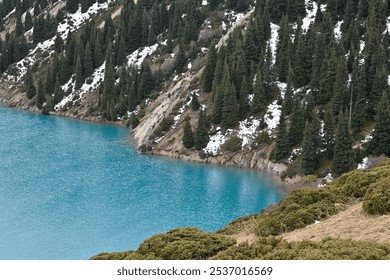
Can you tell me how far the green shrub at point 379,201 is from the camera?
91.2ft

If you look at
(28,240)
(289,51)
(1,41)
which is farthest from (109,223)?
(1,41)

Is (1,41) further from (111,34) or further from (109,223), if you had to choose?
(109,223)

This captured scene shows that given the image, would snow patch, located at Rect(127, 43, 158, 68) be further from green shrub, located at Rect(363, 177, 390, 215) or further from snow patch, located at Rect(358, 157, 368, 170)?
green shrub, located at Rect(363, 177, 390, 215)

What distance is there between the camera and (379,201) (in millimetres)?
27891

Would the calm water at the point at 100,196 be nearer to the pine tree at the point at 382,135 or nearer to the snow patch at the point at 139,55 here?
the pine tree at the point at 382,135

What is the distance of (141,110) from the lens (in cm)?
13325

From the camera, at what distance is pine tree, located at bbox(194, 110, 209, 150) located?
338 feet

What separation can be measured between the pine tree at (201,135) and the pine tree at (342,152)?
27250 mm

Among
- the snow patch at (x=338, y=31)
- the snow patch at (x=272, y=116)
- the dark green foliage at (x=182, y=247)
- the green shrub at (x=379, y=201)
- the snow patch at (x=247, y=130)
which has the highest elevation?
the snow patch at (x=338, y=31)

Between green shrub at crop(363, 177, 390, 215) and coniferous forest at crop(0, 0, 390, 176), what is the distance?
53.4m

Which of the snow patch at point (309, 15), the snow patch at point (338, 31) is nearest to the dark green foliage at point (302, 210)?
the snow patch at point (338, 31)

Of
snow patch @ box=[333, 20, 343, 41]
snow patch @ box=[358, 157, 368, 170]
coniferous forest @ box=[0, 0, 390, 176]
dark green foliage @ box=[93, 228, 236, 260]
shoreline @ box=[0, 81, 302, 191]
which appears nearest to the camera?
dark green foliage @ box=[93, 228, 236, 260]

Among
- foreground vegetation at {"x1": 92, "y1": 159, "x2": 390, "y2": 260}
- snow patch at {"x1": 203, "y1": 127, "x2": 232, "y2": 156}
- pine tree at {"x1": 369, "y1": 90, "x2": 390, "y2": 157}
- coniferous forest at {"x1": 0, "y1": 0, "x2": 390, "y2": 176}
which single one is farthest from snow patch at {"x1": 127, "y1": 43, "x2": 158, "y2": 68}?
foreground vegetation at {"x1": 92, "y1": 159, "x2": 390, "y2": 260}

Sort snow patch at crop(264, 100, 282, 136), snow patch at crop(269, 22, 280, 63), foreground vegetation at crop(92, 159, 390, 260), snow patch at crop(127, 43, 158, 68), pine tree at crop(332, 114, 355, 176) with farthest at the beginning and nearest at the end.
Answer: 1. snow patch at crop(127, 43, 158, 68)
2. snow patch at crop(269, 22, 280, 63)
3. snow patch at crop(264, 100, 282, 136)
4. pine tree at crop(332, 114, 355, 176)
5. foreground vegetation at crop(92, 159, 390, 260)
